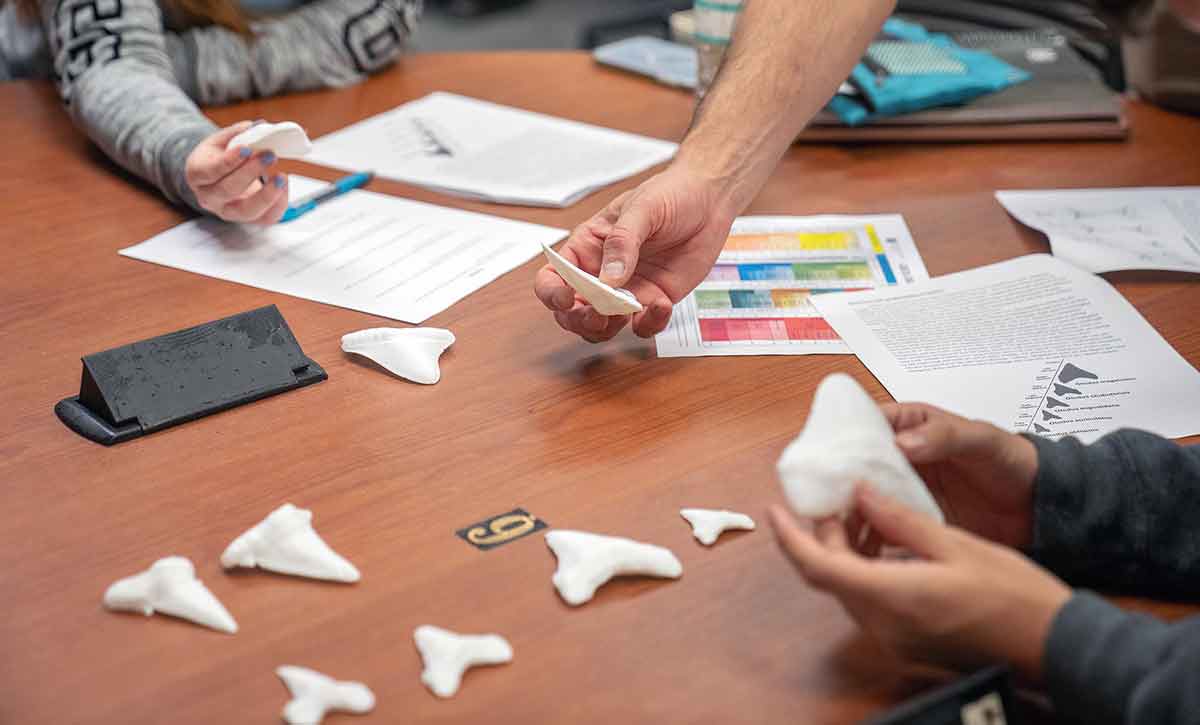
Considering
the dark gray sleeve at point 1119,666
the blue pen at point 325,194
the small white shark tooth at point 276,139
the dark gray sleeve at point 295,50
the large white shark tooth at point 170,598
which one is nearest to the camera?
A: the dark gray sleeve at point 1119,666

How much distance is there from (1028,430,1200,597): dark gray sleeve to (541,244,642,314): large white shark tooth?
34cm

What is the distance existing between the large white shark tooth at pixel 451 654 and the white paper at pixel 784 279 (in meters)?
0.40

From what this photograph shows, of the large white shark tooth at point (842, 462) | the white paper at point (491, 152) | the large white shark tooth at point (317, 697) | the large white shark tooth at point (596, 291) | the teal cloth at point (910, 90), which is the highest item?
the large white shark tooth at point (842, 462)

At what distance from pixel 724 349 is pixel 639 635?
1.26 feet

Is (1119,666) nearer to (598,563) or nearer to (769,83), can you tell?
(598,563)

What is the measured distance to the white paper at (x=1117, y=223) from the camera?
1.18m

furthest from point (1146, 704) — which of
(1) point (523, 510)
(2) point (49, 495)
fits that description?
(2) point (49, 495)

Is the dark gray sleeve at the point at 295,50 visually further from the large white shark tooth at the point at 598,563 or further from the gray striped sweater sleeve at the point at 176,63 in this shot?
the large white shark tooth at the point at 598,563

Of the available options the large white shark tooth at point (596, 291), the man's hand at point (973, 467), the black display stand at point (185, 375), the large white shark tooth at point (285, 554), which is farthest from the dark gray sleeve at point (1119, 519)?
the black display stand at point (185, 375)

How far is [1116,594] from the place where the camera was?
757 millimetres

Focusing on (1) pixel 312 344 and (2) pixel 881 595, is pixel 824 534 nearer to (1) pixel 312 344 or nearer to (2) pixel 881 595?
(2) pixel 881 595

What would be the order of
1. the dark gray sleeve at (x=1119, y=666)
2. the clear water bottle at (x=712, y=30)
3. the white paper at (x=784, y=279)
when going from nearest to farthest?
the dark gray sleeve at (x=1119, y=666)
the white paper at (x=784, y=279)
the clear water bottle at (x=712, y=30)

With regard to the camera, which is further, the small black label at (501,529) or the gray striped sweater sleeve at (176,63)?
the gray striped sweater sleeve at (176,63)

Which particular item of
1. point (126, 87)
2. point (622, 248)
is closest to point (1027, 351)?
point (622, 248)
